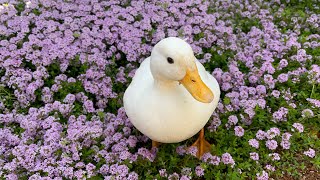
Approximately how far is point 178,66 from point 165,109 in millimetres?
305

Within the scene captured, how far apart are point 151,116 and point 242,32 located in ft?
5.43

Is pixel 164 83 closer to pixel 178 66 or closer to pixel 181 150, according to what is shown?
pixel 178 66

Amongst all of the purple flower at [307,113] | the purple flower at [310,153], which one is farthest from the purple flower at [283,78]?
the purple flower at [310,153]

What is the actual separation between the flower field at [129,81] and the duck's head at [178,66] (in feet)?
2.05

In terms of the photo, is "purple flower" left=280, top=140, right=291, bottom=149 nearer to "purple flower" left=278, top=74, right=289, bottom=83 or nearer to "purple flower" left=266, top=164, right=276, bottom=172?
"purple flower" left=266, top=164, right=276, bottom=172

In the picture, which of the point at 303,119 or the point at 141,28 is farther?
the point at 141,28

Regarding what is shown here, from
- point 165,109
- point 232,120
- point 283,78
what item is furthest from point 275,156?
point 165,109

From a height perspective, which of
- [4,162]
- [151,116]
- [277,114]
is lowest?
[4,162]

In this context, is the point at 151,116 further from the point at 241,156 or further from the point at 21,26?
the point at 21,26

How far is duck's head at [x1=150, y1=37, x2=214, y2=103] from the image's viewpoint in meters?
1.95

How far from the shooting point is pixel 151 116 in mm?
2217

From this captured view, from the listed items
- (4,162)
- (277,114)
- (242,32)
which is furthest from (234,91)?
(4,162)

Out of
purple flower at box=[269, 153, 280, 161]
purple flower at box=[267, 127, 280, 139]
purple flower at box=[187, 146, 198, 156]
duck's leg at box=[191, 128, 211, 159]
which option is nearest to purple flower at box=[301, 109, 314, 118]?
purple flower at box=[267, 127, 280, 139]

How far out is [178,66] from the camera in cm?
198
